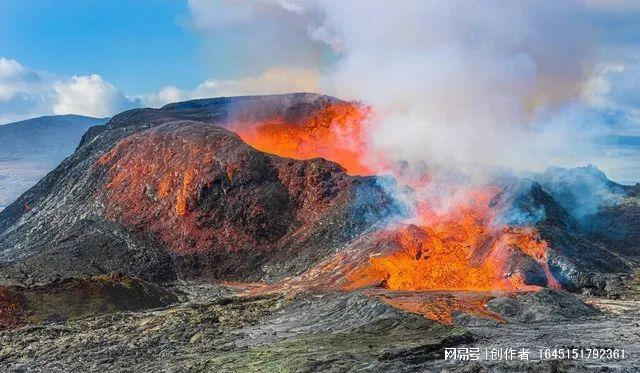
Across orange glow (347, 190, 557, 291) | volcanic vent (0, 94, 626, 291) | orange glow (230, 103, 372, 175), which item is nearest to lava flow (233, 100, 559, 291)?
orange glow (347, 190, 557, 291)

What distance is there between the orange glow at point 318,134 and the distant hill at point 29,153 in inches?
3592

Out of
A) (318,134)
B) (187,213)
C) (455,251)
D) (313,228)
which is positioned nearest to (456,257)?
(455,251)

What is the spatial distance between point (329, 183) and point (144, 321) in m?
29.7

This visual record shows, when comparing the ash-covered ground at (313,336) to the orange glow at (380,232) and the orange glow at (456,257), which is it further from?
the orange glow at (456,257)

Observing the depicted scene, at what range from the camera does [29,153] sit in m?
186

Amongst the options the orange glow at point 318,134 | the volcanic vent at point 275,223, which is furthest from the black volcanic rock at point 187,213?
the orange glow at point 318,134

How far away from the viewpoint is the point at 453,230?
173 feet

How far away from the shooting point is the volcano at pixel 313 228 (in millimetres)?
43844

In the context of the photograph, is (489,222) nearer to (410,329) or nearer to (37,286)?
(410,329)

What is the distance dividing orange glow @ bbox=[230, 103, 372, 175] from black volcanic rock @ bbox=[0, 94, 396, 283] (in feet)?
40.9

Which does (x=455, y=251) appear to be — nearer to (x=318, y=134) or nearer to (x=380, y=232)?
(x=380, y=232)

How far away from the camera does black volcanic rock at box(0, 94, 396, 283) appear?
55438 millimetres

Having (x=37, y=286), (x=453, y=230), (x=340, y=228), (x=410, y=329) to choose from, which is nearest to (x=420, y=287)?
(x=453, y=230)

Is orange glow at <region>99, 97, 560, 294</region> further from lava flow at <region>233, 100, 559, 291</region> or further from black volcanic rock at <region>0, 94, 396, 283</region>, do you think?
black volcanic rock at <region>0, 94, 396, 283</region>
